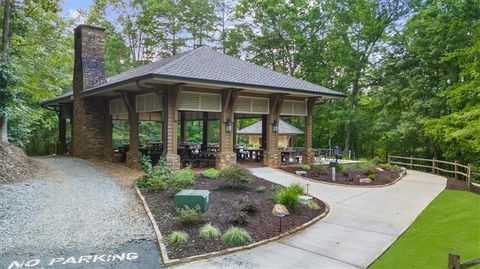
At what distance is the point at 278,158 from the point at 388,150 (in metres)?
14.8

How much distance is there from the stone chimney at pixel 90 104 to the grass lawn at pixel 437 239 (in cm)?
1360

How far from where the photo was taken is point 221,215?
23.5ft

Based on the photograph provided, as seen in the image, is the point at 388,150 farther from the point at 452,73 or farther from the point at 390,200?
the point at 390,200

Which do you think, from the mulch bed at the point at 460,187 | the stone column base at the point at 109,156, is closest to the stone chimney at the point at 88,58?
the stone column base at the point at 109,156

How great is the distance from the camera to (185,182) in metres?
9.25

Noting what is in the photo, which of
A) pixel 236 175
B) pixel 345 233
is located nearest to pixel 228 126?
pixel 236 175

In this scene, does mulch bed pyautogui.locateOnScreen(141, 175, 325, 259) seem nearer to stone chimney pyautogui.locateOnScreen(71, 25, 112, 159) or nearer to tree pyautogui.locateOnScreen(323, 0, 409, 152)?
stone chimney pyautogui.locateOnScreen(71, 25, 112, 159)

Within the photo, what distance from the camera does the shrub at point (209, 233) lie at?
19.4 feet

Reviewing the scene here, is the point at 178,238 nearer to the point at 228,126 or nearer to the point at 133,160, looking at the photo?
the point at 228,126

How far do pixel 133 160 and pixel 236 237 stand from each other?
8802 mm

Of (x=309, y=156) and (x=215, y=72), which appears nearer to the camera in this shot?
(x=215, y=72)

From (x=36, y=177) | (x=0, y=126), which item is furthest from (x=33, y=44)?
(x=36, y=177)

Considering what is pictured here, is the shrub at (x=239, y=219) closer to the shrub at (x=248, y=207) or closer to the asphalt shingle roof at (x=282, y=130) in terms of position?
the shrub at (x=248, y=207)

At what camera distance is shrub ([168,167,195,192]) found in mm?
8783
